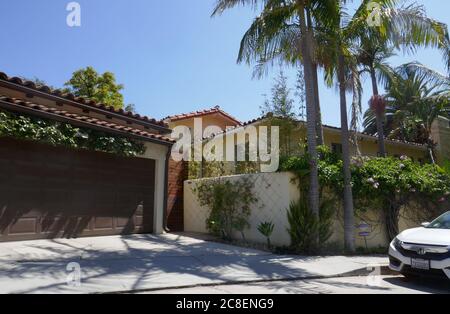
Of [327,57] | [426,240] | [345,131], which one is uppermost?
[327,57]

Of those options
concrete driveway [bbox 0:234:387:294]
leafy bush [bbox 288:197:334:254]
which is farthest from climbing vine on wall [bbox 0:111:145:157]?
leafy bush [bbox 288:197:334:254]

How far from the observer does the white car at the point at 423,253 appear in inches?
287

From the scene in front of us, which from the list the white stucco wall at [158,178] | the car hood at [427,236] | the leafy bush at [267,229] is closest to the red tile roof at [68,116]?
the white stucco wall at [158,178]

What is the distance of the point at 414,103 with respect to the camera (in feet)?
74.3

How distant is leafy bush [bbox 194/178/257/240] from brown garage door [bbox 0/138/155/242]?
1.87m

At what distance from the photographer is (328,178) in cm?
1130

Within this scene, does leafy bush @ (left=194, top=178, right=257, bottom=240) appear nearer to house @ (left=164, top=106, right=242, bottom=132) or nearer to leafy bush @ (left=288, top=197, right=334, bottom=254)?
leafy bush @ (left=288, top=197, right=334, bottom=254)

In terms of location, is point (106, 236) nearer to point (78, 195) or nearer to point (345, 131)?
point (78, 195)

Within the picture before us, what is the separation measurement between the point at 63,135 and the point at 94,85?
17.6 metres

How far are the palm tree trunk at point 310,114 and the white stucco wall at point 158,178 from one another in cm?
440

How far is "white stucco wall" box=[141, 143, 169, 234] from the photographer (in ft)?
40.8

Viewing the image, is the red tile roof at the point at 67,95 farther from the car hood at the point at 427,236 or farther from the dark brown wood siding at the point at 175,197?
the car hood at the point at 427,236
